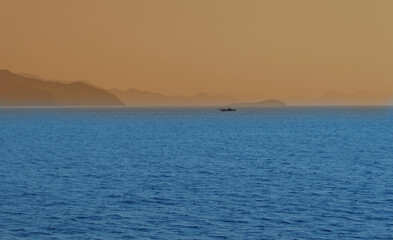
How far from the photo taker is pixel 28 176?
73.1 meters

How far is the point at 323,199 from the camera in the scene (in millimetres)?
56188

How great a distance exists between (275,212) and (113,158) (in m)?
54.3

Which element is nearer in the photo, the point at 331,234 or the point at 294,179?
the point at 331,234

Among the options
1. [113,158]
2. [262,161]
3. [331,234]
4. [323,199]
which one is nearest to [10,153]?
[113,158]

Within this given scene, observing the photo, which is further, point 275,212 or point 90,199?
point 90,199

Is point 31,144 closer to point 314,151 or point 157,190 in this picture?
point 314,151

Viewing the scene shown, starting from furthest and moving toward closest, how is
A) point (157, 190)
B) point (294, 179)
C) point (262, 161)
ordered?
point (262, 161) < point (294, 179) < point (157, 190)

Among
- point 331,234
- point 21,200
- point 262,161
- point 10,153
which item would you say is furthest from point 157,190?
point 10,153

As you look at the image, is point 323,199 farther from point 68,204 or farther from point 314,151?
point 314,151

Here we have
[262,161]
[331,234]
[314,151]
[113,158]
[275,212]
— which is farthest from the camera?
[314,151]

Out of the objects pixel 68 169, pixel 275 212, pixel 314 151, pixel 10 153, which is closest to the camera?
pixel 275 212

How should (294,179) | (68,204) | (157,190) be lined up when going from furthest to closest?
(294,179)
(157,190)
(68,204)

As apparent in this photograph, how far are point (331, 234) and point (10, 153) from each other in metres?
79.2

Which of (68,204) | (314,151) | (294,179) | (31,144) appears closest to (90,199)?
(68,204)
